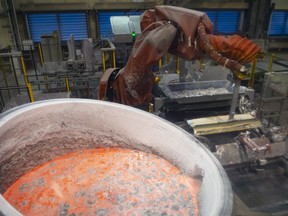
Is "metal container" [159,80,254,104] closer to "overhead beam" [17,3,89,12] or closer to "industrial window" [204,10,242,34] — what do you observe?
"overhead beam" [17,3,89,12]

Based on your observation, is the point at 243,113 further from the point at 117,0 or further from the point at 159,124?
the point at 117,0

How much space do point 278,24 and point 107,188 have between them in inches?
468

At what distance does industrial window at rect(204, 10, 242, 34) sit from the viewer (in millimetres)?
10545

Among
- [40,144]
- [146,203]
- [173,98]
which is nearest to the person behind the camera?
[146,203]

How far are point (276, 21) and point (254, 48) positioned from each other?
10271 millimetres

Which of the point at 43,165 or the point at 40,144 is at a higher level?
the point at 40,144

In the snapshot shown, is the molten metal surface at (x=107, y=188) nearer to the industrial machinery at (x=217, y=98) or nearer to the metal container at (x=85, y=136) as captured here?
the metal container at (x=85, y=136)

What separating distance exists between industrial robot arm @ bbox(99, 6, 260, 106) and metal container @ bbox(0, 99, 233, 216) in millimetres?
872

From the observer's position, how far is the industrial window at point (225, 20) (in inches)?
415

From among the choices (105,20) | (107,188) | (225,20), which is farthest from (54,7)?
(107,188)

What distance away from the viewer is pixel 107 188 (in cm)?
198

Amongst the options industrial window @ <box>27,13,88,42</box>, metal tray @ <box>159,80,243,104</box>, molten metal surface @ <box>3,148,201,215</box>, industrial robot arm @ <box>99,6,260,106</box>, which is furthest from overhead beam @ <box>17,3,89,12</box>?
molten metal surface @ <box>3,148,201,215</box>

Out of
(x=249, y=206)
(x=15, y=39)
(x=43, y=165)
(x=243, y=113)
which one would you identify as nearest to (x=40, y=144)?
(x=43, y=165)

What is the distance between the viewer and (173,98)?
3.59 meters
